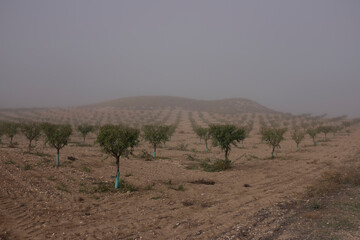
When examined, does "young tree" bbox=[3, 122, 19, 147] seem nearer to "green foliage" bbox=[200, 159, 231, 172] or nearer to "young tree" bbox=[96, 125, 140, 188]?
"young tree" bbox=[96, 125, 140, 188]

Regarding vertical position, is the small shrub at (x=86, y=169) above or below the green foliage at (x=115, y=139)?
below

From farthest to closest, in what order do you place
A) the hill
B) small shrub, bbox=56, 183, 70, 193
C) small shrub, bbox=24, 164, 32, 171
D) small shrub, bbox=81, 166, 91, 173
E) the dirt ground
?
the hill → small shrub, bbox=81, 166, 91, 173 → small shrub, bbox=24, 164, 32, 171 → small shrub, bbox=56, 183, 70, 193 → the dirt ground

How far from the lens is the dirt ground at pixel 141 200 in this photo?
10.5 metres

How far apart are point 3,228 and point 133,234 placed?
5685 millimetres

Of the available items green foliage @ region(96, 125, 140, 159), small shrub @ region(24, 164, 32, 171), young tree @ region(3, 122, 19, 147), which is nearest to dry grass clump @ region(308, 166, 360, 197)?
green foliage @ region(96, 125, 140, 159)

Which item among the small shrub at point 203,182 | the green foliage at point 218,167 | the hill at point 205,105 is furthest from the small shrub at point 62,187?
the hill at point 205,105

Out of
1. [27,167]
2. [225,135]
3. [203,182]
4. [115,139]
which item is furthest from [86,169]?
[225,135]

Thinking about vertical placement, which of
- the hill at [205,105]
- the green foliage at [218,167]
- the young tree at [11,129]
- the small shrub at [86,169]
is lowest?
the green foliage at [218,167]

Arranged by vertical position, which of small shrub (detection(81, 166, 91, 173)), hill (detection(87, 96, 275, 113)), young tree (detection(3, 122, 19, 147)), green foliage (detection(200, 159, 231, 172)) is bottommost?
green foliage (detection(200, 159, 231, 172))

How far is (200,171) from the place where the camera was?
75.4 feet

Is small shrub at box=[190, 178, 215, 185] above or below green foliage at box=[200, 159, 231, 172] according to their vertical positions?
below

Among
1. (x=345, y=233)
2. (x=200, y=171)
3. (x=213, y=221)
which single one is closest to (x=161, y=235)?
(x=213, y=221)

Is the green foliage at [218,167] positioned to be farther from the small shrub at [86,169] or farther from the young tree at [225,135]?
the small shrub at [86,169]

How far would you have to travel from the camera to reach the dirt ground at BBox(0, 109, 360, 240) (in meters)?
10.5
